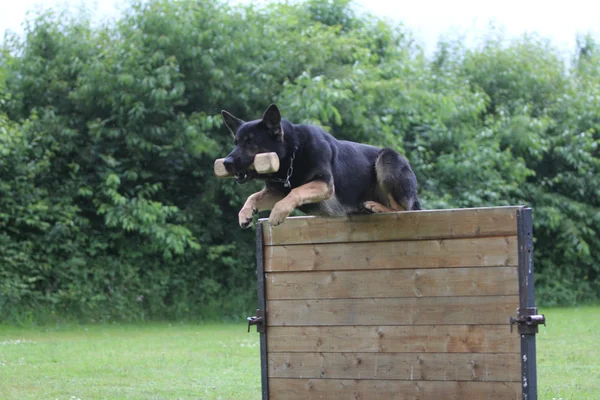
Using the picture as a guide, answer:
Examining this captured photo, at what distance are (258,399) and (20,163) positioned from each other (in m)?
8.80

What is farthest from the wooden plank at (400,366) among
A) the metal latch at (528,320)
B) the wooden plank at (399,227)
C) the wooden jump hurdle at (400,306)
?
the wooden plank at (399,227)

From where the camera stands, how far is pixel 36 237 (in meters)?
14.8

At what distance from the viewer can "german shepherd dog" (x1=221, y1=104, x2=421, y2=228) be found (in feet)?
17.1

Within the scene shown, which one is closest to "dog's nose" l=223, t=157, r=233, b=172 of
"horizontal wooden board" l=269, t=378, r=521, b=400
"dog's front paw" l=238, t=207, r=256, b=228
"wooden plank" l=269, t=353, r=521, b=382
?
"dog's front paw" l=238, t=207, r=256, b=228

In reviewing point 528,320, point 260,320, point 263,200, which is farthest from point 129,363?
point 528,320

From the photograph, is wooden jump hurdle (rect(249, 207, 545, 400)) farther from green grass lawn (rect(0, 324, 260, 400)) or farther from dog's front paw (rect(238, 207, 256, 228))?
green grass lawn (rect(0, 324, 260, 400))

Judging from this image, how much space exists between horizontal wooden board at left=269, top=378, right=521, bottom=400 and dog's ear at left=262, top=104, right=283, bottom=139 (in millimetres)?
1852

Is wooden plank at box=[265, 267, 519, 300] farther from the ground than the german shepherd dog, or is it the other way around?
the german shepherd dog

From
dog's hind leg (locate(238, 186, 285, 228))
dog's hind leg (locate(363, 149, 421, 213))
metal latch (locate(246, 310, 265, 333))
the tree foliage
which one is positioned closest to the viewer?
dog's hind leg (locate(238, 186, 285, 228))

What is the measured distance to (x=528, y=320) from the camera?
5023 mm

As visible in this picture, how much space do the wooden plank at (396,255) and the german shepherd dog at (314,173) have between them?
0.28 m

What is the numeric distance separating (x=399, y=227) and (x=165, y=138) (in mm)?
10528

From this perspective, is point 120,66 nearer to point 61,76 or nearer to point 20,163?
point 61,76

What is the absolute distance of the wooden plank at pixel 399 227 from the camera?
526cm
